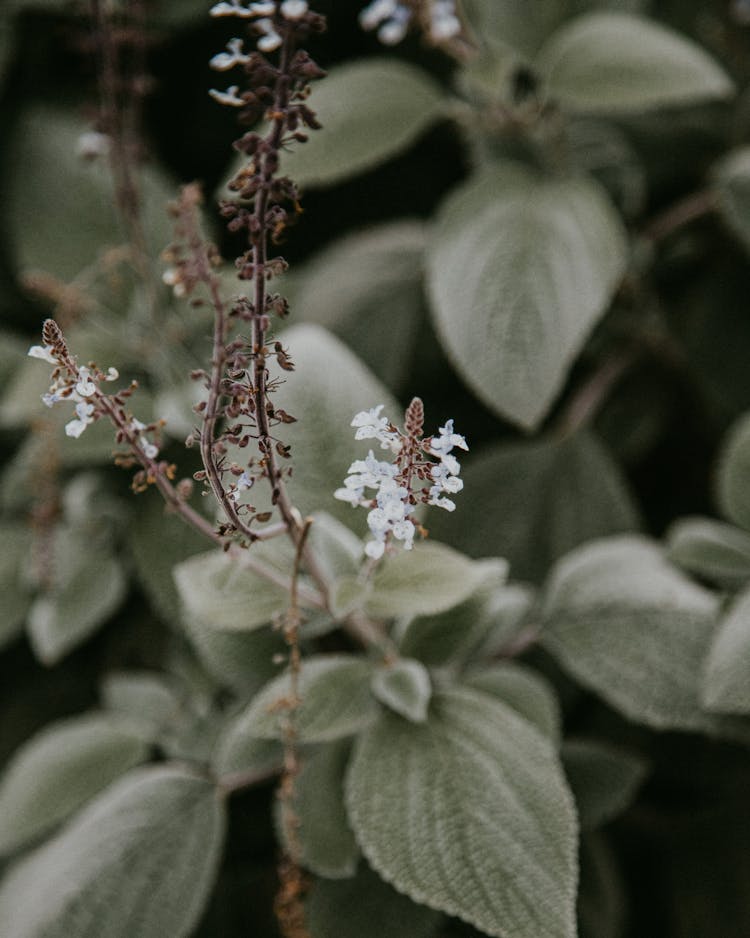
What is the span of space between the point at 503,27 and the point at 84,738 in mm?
547

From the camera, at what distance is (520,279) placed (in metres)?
0.61

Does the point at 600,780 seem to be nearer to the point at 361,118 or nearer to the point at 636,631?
the point at 636,631

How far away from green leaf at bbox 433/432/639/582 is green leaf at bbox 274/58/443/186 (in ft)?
0.72

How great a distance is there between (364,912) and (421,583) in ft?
0.61

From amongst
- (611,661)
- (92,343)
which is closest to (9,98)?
(92,343)

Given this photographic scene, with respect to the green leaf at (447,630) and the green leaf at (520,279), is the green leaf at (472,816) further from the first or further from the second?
the green leaf at (520,279)

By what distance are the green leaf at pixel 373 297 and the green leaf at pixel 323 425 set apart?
0.17 metres

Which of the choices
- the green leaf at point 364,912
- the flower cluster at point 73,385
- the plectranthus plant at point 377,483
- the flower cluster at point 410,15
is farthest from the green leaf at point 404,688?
the flower cluster at point 410,15

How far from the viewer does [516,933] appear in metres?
0.41

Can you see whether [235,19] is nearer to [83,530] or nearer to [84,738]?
[83,530]

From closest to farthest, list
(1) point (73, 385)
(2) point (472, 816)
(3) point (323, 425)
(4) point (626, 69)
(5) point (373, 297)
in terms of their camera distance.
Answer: (1) point (73, 385), (2) point (472, 816), (3) point (323, 425), (4) point (626, 69), (5) point (373, 297)

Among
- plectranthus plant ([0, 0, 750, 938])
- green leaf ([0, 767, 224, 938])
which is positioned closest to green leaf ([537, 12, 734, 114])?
plectranthus plant ([0, 0, 750, 938])

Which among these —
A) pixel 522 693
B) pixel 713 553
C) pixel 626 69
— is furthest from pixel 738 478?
pixel 626 69

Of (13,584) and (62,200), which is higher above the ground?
(62,200)
